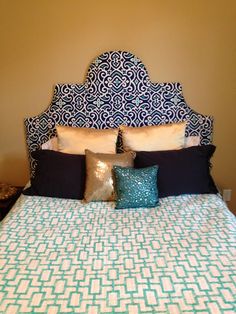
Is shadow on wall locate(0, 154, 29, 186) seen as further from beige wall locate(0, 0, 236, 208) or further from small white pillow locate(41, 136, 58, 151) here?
small white pillow locate(41, 136, 58, 151)

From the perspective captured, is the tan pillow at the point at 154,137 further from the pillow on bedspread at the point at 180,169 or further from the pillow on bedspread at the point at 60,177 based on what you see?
the pillow on bedspread at the point at 60,177

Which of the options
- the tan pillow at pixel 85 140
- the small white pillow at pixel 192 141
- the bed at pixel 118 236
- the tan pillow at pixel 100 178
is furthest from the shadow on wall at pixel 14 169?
the small white pillow at pixel 192 141

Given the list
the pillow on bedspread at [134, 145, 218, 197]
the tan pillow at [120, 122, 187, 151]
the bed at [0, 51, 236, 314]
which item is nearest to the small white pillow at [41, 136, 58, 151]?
the bed at [0, 51, 236, 314]

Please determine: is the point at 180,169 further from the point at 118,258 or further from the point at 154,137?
the point at 118,258

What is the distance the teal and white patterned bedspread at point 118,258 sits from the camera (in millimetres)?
1132

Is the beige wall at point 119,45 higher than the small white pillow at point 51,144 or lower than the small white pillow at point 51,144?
higher

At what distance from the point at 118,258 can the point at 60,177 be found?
2.81 ft

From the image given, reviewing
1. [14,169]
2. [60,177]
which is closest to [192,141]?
[60,177]

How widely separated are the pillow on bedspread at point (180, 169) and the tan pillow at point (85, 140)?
Result: 0.26m

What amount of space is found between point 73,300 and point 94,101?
169 centimetres

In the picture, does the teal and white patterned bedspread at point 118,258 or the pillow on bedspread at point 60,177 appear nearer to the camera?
the teal and white patterned bedspread at point 118,258

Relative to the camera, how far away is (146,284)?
1222 mm

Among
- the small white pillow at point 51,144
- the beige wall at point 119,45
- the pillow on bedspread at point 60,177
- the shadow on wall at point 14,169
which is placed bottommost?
the shadow on wall at point 14,169

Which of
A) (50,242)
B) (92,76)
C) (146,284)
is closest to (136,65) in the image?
(92,76)
